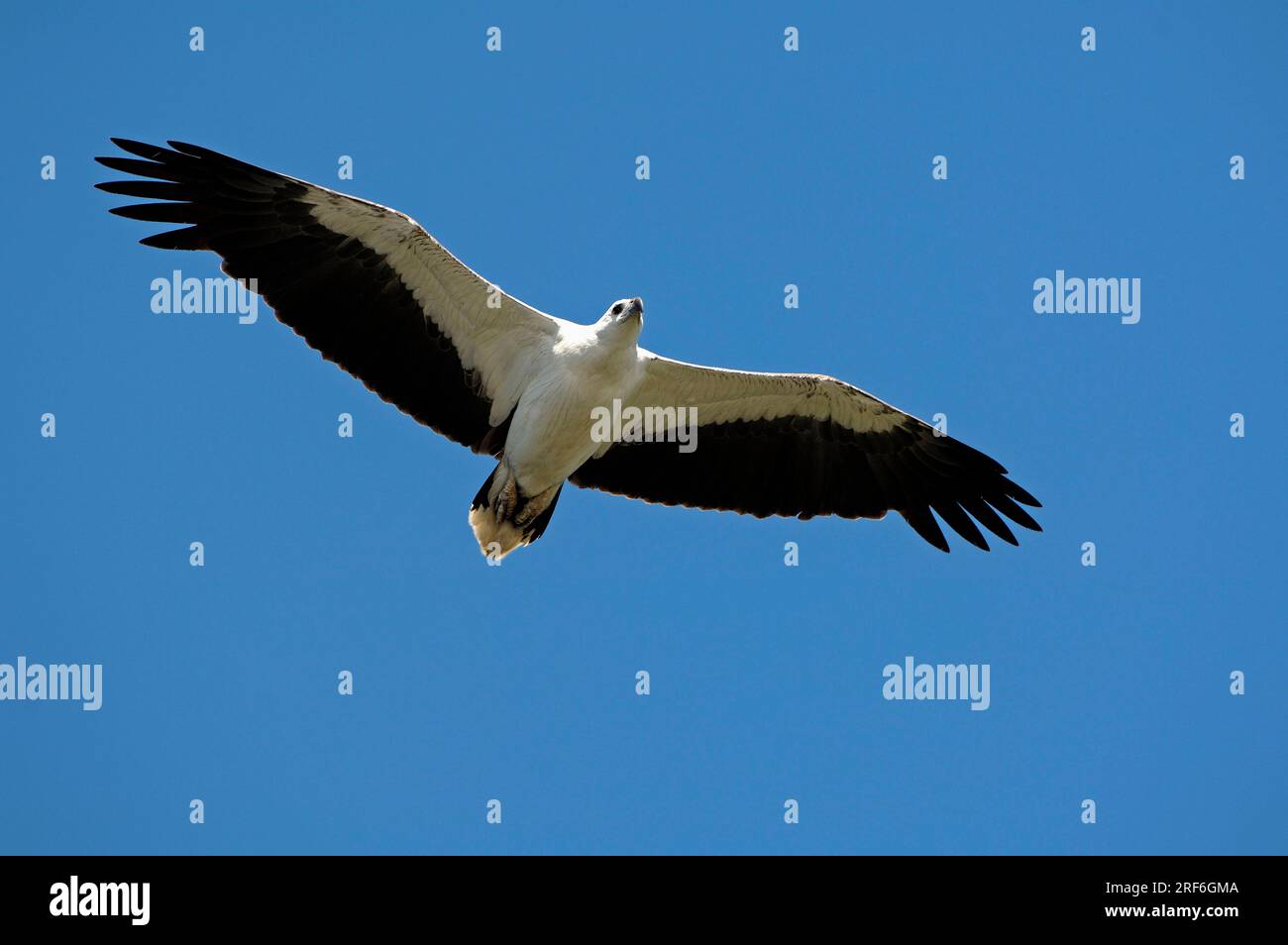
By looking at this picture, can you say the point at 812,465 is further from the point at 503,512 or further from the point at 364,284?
the point at 364,284

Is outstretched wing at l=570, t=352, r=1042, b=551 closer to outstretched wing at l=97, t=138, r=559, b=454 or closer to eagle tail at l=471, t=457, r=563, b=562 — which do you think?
eagle tail at l=471, t=457, r=563, b=562

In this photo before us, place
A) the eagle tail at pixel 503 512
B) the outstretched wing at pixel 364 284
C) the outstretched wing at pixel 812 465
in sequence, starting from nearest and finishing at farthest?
the outstretched wing at pixel 364 284 → the eagle tail at pixel 503 512 → the outstretched wing at pixel 812 465

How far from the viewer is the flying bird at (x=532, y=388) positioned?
1374cm

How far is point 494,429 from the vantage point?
1444 cm

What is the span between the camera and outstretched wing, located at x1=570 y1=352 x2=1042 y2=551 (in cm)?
1498

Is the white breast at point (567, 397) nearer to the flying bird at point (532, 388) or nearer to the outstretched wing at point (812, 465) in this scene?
the flying bird at point (532, 388)

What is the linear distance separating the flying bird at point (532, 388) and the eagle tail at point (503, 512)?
0.06 feet

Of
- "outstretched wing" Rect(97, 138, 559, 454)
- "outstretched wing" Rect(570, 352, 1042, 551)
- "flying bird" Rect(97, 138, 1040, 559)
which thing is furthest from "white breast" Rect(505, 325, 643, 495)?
"outstretched wing" Rect(570, 352, 1042, 551)

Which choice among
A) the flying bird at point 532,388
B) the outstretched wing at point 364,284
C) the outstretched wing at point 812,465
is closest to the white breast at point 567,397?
the flying bird at point 532,388

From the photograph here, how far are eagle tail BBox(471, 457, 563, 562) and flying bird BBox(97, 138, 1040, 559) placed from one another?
0.06ft
